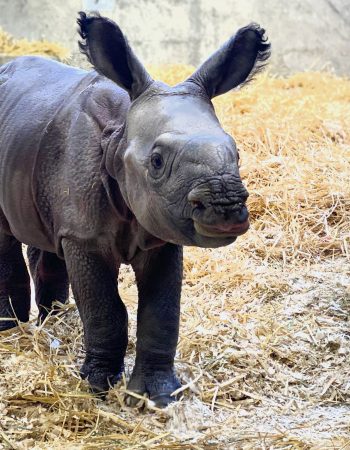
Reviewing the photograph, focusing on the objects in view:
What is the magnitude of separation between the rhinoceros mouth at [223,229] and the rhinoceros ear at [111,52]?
29.6 inches

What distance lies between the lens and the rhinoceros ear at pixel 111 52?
11.0ft

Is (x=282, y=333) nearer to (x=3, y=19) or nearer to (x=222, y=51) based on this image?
(x=222, y=51)

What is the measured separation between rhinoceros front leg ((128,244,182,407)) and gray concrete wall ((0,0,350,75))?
7.65 meters

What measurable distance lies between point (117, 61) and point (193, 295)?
2229mm

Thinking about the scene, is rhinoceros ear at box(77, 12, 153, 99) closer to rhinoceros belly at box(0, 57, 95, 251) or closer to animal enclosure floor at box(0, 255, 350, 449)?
rhinoceros belly at box(0, 57, 95, 251)

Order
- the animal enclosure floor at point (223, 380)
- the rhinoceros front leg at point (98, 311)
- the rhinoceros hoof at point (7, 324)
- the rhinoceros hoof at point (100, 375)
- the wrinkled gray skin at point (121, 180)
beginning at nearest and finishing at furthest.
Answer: the wrinkled gray skin at point (121, 180), the animal enclosure floor at point (223, 380), the rhinoceros front leg at point (98, 311), the rhinoceros hoof at point (100, 375), the rhinoceros hoof at point (7, 324)

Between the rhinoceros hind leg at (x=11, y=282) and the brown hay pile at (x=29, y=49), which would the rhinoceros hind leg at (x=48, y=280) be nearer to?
the rhinoceros hind leg at (x=11, y=282)

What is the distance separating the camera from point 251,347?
4.23 meters

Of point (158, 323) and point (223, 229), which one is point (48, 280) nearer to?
point (158, 323)

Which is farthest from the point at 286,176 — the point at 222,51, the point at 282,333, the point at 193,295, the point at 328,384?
the point at 222,51

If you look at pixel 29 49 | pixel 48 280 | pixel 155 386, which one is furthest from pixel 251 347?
pixel 29 49

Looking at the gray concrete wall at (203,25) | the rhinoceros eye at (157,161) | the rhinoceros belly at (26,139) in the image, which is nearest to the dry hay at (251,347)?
the rhinoceros belly at (26,139)

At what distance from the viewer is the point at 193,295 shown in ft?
17.4

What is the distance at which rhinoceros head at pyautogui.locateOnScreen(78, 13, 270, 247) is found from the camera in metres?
2.82
